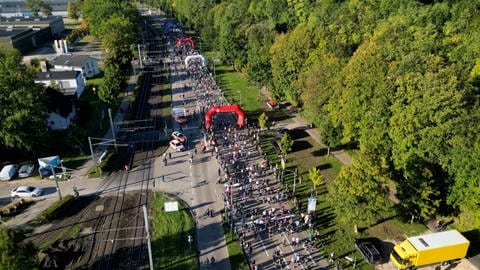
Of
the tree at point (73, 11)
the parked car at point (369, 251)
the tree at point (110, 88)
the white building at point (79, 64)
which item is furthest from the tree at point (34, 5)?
the parked car at point (369, 251)

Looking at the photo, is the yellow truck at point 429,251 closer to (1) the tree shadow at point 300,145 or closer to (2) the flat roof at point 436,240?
(2) the flat roof at point 436,240

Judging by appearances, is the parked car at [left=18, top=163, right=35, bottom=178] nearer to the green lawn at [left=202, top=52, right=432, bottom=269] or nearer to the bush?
the bush

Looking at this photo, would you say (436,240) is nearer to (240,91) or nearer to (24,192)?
(24,192)

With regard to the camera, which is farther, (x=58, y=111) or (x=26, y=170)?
(x=58, y=111)

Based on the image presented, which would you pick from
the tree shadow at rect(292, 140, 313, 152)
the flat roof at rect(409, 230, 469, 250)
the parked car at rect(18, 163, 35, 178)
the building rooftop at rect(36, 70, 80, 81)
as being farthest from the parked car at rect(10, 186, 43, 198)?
the flat roof at rect(409, 230, 469, 250)

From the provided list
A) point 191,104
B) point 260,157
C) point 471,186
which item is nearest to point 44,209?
point 260,157

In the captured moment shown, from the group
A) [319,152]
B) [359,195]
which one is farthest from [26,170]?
[359,195]
